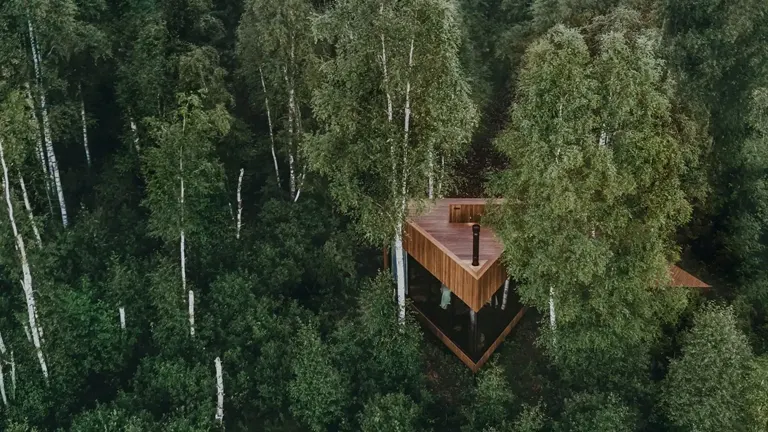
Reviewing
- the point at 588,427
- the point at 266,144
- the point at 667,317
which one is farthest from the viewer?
the point at 266,144

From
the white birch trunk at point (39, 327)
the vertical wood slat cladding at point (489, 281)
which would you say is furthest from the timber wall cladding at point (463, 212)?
the white birch trunk at point (39, 327)

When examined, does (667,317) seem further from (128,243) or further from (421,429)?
(128,243)

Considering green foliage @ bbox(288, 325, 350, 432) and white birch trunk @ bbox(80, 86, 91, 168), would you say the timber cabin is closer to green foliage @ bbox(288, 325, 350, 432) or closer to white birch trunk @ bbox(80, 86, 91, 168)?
green foliage @ bbox(288, 325, 350, 432)

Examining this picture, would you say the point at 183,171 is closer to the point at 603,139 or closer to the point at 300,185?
the point at 300,185

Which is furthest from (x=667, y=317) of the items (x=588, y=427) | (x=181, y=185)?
(x=181, y=185)

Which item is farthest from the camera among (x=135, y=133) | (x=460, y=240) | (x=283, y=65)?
(x=283, y=65)

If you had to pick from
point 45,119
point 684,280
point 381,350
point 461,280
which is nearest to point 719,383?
point 684,280
